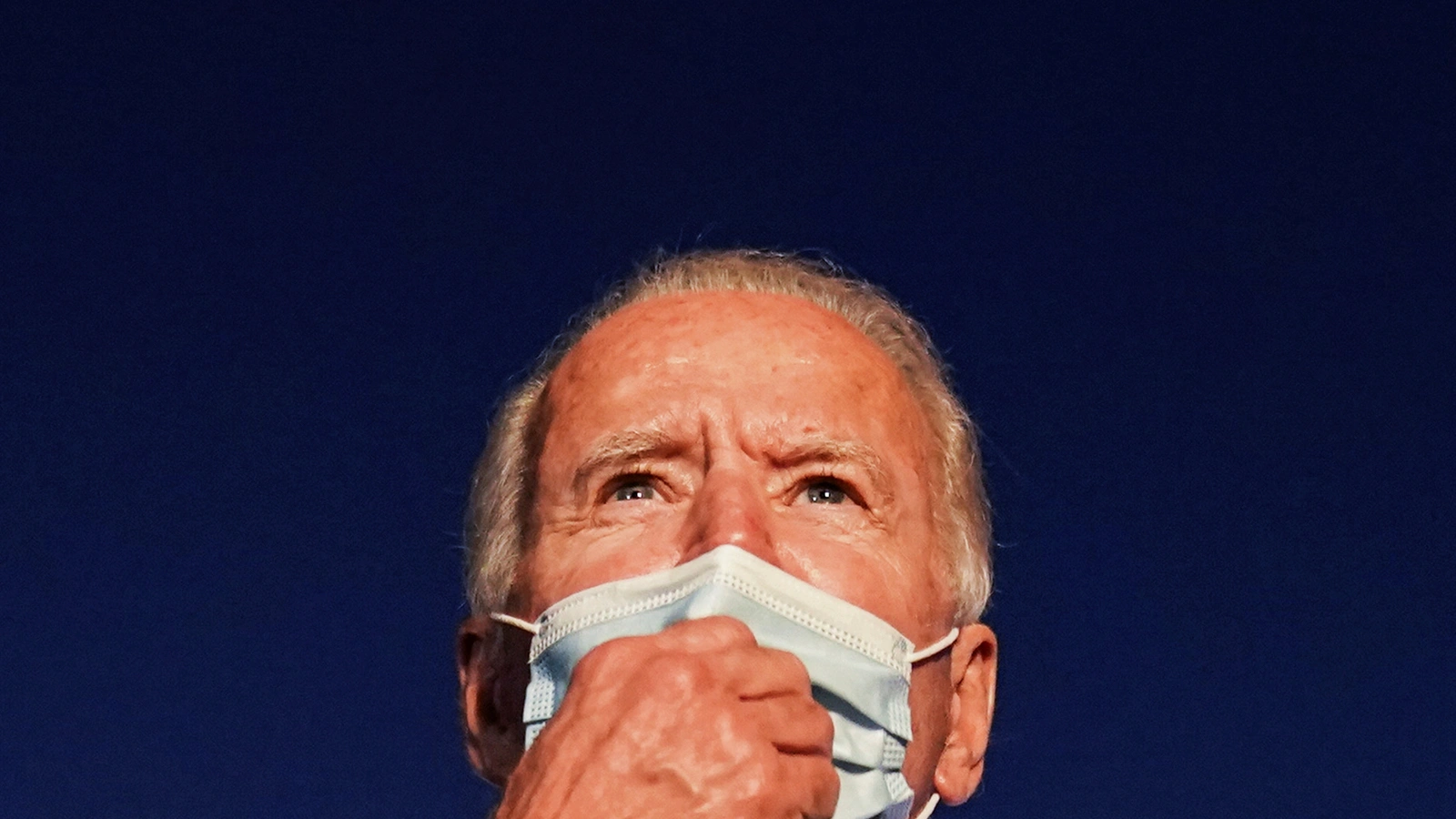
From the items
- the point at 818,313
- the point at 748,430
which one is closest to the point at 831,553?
the point at 748,430

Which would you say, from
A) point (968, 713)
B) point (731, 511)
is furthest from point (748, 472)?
point (968, 713)

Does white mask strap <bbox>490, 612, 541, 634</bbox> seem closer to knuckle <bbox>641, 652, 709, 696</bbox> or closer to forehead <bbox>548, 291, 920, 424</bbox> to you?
forehead <bbox>548, 291, 920, 424</bbox>

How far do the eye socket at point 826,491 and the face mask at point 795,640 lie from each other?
0.77 ft

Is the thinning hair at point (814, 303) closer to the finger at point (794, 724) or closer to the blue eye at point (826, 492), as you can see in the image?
the blue eye at point (826, 492)

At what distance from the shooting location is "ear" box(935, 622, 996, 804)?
106 inches

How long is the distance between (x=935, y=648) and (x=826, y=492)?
30cm

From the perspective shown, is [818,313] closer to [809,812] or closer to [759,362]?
[759,362]

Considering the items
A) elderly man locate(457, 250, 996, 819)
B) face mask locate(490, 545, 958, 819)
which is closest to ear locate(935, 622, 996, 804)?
elderly man locate(457, 250, 996, 819)

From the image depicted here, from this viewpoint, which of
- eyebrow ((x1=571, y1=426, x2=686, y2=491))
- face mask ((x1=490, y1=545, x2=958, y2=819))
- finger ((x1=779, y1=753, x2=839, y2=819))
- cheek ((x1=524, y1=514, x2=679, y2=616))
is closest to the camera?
finger ((x1=779, y1=753, x2=839, y2=819))

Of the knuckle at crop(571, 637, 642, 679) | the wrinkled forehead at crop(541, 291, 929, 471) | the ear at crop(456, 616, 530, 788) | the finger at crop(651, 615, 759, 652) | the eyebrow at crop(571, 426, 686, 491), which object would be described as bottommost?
the knuckle at crop(571, 637, 642, 679)

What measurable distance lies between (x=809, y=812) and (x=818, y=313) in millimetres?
1115

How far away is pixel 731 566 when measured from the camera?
7.64ft

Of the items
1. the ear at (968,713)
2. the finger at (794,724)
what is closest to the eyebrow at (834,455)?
the ear at (968,713)

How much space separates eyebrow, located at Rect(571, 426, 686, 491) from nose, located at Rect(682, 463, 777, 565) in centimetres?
9
